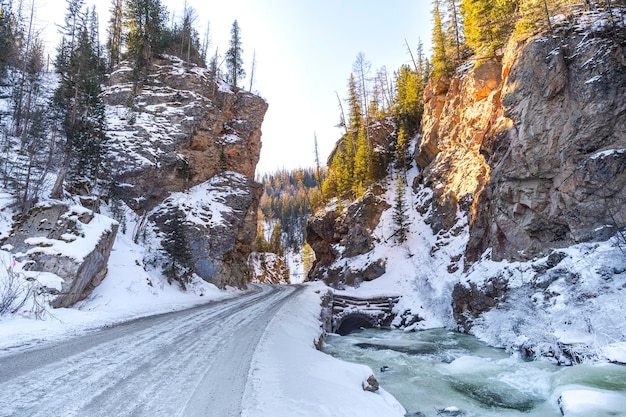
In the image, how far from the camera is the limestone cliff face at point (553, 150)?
52.9 feet

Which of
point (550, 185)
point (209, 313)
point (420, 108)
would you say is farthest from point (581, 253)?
point (420, 108)

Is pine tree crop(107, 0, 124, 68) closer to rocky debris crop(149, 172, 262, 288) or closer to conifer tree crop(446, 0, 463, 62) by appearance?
rocky debris crop(149, 172, 262, 288)

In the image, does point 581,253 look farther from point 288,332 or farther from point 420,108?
point 420,108

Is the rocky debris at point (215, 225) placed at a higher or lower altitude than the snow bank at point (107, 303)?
higher

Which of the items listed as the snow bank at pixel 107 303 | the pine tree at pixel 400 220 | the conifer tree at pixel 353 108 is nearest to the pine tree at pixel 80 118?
the snow bank at pixel 107 303

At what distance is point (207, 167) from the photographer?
109ft

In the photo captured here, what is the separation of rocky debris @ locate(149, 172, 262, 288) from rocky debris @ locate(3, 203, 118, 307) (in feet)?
25.7

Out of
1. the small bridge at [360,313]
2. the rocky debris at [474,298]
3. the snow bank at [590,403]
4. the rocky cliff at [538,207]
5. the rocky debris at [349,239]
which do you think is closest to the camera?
the snow bank at [590,403]

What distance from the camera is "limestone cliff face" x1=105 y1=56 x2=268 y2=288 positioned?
1062 inches

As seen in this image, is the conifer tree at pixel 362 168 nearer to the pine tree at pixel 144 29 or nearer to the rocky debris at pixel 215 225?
the rocky debris at pixel 215 225

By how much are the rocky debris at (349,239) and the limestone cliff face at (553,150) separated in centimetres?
1378

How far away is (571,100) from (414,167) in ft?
86.5

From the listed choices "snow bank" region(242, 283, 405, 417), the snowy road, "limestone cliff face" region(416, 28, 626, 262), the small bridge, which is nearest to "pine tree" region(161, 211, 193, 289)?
the snowy road

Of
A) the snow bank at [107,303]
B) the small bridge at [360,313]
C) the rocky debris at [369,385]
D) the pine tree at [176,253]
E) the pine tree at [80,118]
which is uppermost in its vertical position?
the pine tree at [80,118]
